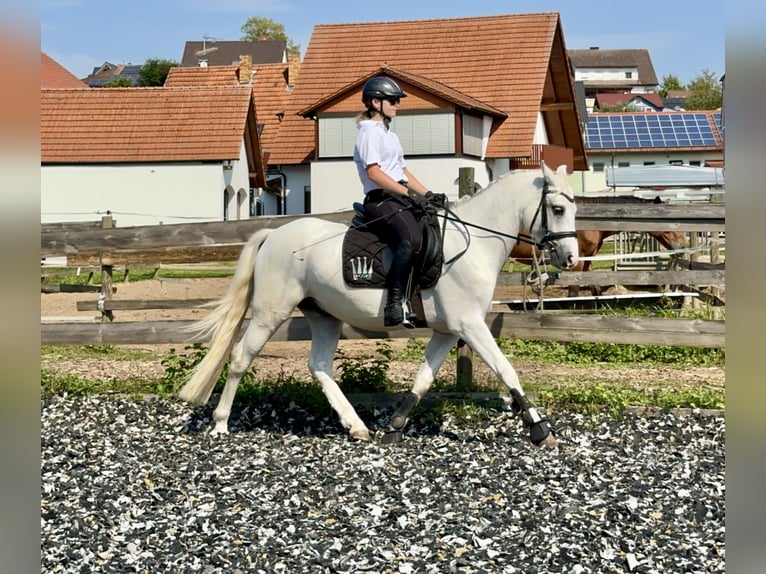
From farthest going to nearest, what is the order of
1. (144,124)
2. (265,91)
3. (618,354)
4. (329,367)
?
1. (265,91)
2. (144,124)
3. (618,354)
4. (329,367)

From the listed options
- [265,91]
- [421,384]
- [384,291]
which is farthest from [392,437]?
[265,91]

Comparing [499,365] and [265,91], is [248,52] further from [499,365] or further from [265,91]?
[499,365]

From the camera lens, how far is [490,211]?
7277 millimetres

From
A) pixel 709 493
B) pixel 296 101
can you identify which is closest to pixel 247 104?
pixel 296 101

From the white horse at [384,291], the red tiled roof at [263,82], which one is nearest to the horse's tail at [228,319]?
the white horse at [384,291]

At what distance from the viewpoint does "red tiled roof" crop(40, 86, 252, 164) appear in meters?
34.4

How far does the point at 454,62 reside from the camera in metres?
39.1

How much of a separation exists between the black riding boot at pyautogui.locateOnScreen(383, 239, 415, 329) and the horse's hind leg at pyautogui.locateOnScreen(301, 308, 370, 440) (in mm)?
780

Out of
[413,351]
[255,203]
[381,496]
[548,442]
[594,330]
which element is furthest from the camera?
[255,203]

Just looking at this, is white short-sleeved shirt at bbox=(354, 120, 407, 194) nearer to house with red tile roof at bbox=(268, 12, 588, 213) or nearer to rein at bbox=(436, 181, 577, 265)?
rein at bbox=(436, 181, 577, 265)

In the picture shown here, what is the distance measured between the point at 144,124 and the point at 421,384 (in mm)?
30525

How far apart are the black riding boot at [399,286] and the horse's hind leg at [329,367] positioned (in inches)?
30.7

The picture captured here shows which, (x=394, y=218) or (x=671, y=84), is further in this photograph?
(x=671, y=84)
